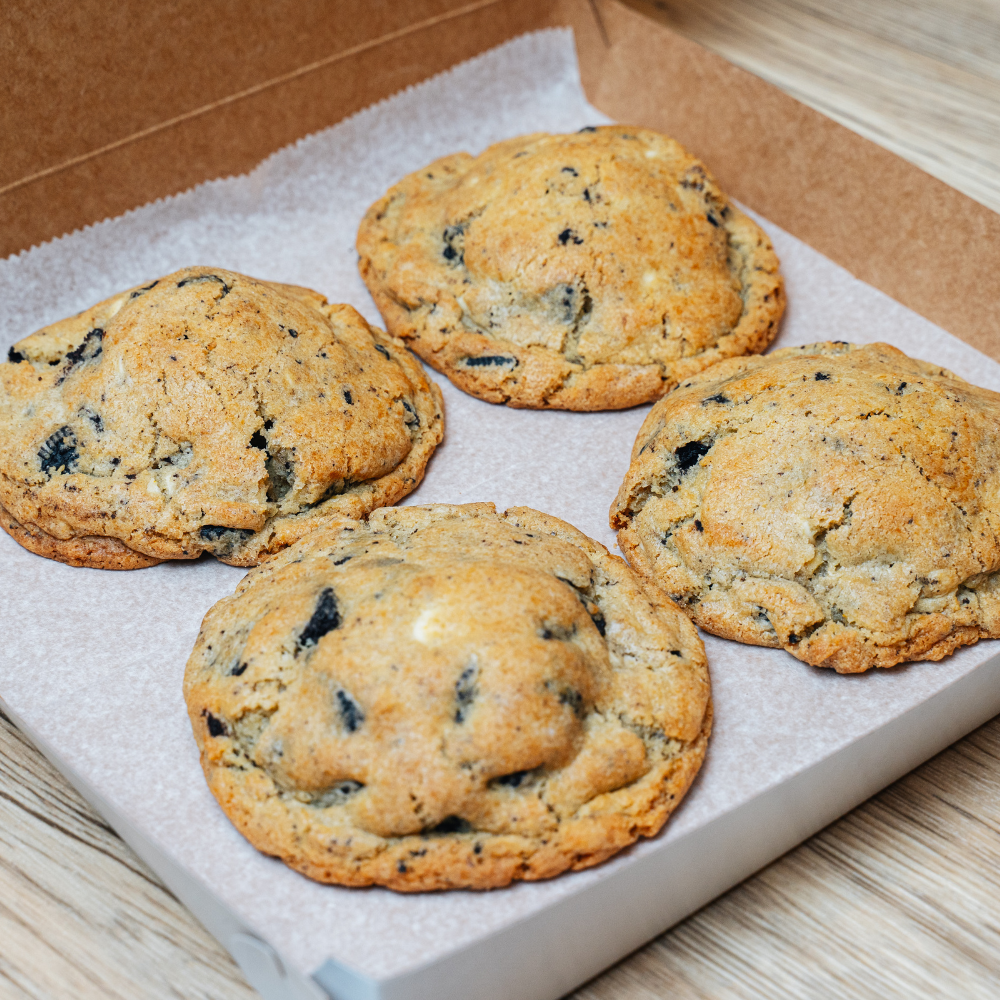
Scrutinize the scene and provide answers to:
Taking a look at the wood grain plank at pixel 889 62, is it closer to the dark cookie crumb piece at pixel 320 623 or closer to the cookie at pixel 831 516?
the cookie at pixel 831 516

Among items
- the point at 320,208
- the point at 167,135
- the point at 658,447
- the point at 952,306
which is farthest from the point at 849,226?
the point at 167,135

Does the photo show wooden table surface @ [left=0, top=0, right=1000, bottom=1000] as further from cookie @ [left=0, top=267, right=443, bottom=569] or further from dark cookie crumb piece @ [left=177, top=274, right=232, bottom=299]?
dark cookie crumb piece @ [left=177, top=274, right=232, bottom=299]

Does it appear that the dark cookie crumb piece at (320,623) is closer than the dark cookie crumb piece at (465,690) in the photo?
No

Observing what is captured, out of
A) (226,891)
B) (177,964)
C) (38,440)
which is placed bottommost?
(177,964)

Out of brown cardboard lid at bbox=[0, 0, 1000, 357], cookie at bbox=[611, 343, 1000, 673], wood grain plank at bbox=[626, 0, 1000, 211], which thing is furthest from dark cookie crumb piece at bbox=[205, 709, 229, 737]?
wood grain plank at bbox=[626, 0, 1000, 211]

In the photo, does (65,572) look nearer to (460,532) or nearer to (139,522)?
(139,522)

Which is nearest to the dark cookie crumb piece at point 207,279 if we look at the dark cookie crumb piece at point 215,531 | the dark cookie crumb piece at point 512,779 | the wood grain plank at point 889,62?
the dark cookie crumb piece at point 215,531

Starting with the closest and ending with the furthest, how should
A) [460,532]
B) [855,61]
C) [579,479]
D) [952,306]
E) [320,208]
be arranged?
[460,532] < [579,479] < [952,306] < [320,208] < [855,61]
